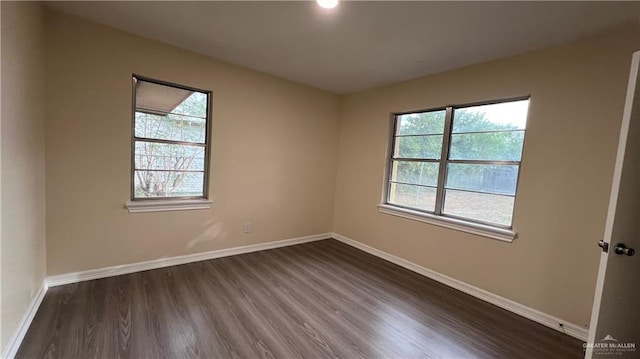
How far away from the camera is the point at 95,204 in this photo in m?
2.55

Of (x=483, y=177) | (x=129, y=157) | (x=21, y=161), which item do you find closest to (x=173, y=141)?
(x=129, y=157)

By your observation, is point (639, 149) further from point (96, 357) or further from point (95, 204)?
point (95, 204)

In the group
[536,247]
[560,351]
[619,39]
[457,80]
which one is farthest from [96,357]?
[619,39]

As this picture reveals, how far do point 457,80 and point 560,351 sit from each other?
258 centimetres

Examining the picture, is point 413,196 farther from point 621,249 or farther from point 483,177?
point 621,249

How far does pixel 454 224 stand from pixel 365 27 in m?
2.20

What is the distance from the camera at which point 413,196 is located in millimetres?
3479

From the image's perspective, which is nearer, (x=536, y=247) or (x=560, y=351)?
(x=560, y=351)

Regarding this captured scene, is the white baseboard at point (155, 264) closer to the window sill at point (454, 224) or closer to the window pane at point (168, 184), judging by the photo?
the window pane at point (168, 184)

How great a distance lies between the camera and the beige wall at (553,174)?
6.70 feet

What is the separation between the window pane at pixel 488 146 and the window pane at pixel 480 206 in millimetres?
398

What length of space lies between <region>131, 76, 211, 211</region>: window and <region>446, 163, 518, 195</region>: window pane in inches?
115

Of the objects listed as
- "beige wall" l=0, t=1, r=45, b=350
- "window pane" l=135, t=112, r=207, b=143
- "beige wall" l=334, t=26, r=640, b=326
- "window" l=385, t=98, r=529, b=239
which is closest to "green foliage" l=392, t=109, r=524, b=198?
"window" l=385, t=98, r=529, b=239

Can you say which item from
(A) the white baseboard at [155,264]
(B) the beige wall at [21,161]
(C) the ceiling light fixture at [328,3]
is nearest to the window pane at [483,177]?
(C) the ceiling light fixture at [328,3]
